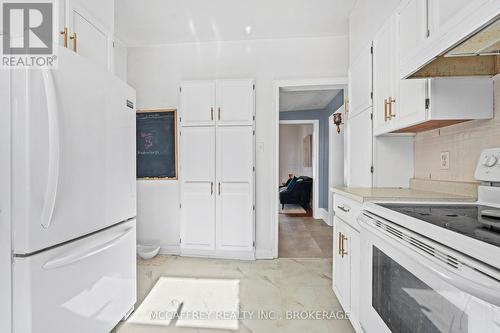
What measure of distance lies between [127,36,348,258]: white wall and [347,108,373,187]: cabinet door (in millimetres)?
949

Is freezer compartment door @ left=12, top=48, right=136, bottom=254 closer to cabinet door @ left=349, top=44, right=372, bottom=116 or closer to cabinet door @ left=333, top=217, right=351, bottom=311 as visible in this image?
cabinet door @ left=333, top=217, right=351, bottom=311

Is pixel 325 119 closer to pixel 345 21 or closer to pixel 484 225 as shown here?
pixel 345 21

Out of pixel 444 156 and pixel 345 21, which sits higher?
pixel 345 21

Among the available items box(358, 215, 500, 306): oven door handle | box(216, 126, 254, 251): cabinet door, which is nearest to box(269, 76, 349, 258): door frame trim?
box(216, 126, 254, 251): cabinet door

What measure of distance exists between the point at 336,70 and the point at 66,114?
279cm

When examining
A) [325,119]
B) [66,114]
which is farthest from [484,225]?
[325,119]

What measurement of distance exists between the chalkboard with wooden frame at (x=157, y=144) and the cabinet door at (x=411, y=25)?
250 cm

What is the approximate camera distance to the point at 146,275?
247 centimetres

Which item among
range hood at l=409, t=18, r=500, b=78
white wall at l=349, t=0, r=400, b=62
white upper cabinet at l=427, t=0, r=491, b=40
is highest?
white wall at l=349, t=0, r=400, b=62

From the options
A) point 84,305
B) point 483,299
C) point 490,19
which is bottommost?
point 84,305

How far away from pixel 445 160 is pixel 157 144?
2.95 metres

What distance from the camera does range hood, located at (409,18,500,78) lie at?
0.97m

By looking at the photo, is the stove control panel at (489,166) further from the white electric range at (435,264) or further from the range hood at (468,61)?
the range hood at (468,61)

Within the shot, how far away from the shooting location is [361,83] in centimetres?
208
